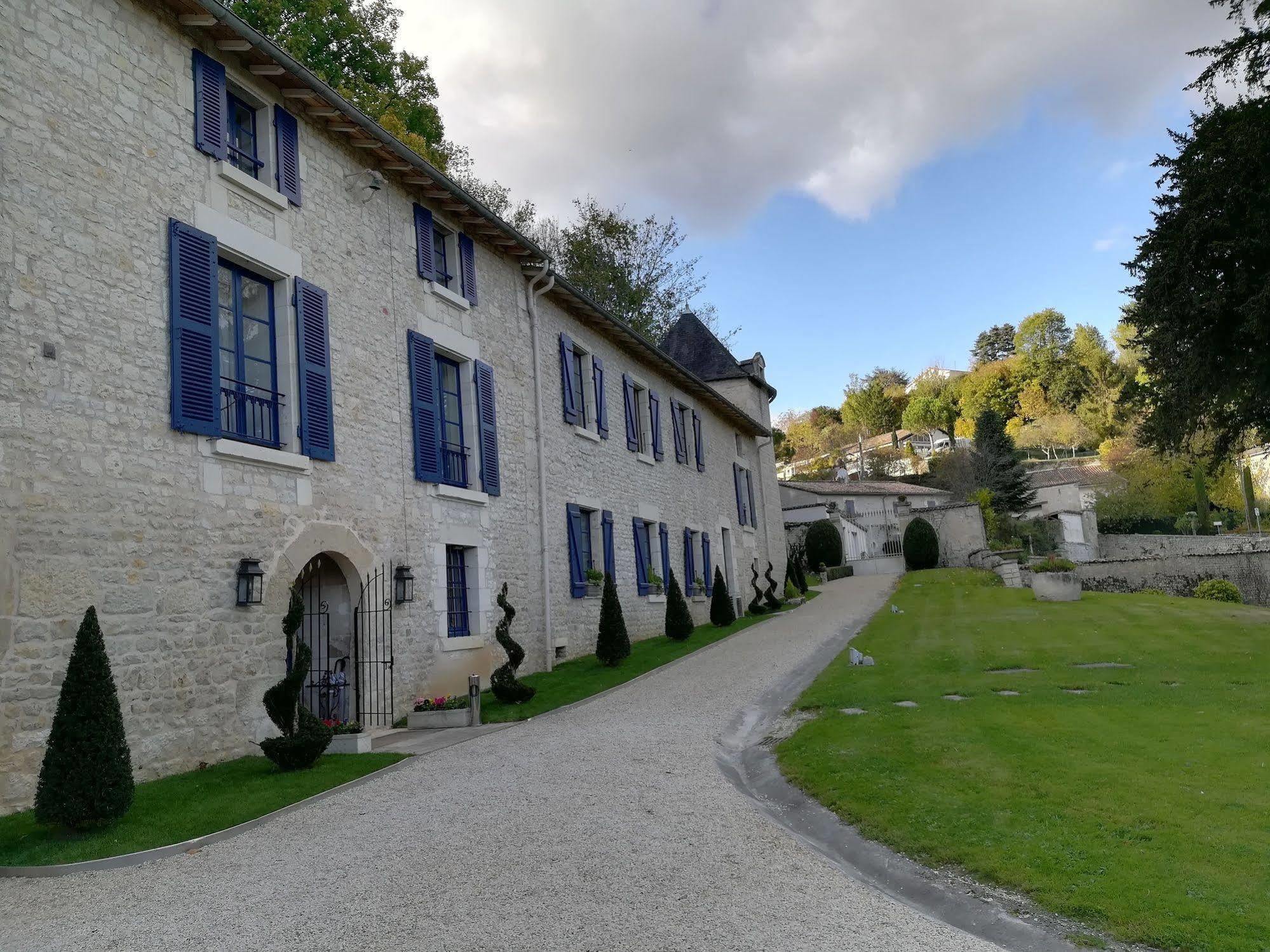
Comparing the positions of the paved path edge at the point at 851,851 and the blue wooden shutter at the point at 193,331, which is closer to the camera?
the paved path edge at the point at 851,851

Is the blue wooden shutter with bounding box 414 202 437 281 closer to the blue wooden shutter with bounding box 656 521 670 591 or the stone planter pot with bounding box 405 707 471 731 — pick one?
the stone planter pot with bounding box 405 707 471 731

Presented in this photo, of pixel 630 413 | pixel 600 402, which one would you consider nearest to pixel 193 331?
pixel 600 402

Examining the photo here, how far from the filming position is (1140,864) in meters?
4.41

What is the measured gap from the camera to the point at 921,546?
35156 mm

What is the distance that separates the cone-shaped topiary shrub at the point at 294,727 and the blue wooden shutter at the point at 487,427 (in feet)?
17.7

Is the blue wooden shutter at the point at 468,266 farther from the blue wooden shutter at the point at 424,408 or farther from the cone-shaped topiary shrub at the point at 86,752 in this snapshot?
the cone-shaped topiary shrub at the point at 86,752

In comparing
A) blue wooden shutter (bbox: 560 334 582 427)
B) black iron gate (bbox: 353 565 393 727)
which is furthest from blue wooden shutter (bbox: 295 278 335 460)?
blue wooden shutter (bbox: 560 334 582 427)

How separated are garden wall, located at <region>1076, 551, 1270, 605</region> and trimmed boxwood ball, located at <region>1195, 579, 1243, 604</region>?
1729 mm

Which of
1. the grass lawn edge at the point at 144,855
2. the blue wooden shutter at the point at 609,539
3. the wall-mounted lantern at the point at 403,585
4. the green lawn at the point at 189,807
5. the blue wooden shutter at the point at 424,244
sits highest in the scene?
the blue wooden shutter at the point at 424,244

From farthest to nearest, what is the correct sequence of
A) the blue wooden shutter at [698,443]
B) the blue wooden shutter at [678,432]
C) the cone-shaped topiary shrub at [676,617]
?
the blue wooden shutter at [698,443]
the blue wooden shutter at [678,432]
the cone-shaped topiary shrub at [676,617]

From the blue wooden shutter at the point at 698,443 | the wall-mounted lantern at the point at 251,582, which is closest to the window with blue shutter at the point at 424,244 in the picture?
the wall-mounted lantern at the point at 251,582

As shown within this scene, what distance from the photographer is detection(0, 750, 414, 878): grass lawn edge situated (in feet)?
17.4

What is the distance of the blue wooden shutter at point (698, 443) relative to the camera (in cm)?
2366

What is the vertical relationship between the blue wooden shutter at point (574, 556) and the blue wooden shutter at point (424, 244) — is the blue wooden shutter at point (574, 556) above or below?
below
